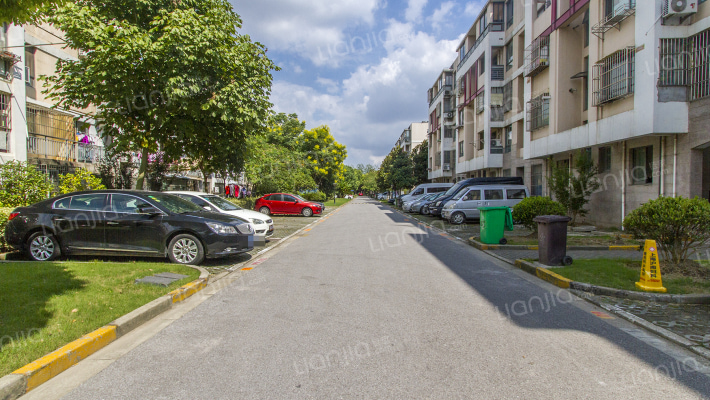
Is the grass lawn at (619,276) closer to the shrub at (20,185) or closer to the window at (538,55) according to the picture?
the shrub at (20,185)

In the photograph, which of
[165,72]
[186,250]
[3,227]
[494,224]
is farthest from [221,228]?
[494,224]

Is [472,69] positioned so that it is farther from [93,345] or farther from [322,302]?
[93,345]

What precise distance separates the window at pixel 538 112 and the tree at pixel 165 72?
14351 mm

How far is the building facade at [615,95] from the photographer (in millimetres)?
11898

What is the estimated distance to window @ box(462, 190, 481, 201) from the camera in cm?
1884

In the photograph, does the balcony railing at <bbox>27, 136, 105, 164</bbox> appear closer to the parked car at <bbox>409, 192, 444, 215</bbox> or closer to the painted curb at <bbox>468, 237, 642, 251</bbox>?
the painted curb at <bbox>468, 237, 642, 251</bbox>

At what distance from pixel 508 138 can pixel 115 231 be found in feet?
83.5

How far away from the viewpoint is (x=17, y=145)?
565 inches

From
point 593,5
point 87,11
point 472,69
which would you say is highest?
point 472,69

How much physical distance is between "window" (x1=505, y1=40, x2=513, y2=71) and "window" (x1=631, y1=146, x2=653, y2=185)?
1451cm

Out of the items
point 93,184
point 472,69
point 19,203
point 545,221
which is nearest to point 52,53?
point 93,184

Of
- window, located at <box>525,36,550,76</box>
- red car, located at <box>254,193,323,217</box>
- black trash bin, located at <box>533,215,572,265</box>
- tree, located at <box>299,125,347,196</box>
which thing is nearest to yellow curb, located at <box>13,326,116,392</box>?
black trash bin, located at <box>533,215,572,265</box>

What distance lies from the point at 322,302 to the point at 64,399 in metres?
3.19

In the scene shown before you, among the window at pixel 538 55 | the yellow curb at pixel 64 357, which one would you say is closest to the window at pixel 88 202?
the yellow curb at pixel 64 357
